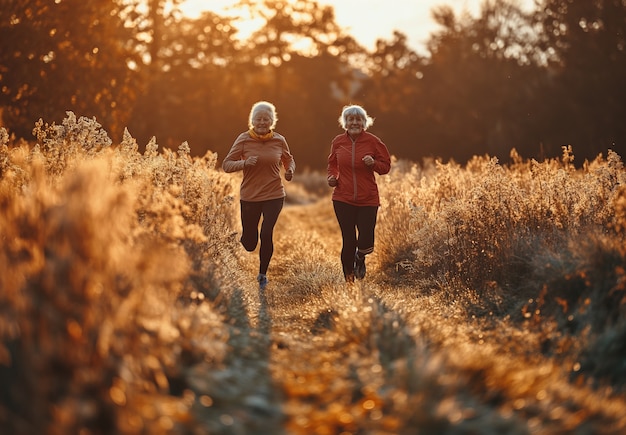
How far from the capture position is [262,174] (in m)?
Answer: 7.12

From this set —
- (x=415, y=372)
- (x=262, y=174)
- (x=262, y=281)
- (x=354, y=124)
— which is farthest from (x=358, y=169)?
(x=415, y=372)

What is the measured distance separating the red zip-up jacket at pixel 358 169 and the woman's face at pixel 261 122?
80 cm

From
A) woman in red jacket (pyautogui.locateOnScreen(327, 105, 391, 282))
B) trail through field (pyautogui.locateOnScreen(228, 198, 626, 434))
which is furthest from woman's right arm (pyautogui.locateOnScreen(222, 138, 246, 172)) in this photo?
trail through field (pyautogui.locateOnScreen(228, 198, 626, 434))

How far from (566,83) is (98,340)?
27712 millimetres

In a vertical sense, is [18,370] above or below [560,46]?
below

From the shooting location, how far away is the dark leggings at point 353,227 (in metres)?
7.04

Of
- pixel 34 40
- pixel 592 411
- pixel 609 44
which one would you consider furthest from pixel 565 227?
pixel 609 44

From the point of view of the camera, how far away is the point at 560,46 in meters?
27.4

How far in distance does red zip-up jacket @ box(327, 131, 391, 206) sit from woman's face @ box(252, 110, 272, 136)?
799mm

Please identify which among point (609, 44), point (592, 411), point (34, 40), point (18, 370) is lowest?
point (592, 411)

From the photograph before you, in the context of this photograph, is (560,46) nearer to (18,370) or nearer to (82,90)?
(82,90)

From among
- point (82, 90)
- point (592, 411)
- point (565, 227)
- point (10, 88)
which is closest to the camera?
point (592, 411)

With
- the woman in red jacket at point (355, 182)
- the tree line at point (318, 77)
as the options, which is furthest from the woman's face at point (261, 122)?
the tree line at point (318, 77)

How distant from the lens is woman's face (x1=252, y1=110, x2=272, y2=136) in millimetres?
7082
